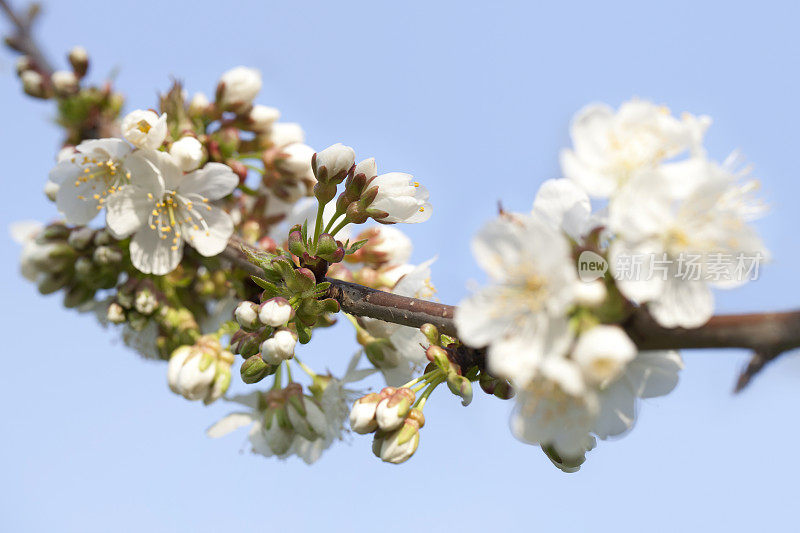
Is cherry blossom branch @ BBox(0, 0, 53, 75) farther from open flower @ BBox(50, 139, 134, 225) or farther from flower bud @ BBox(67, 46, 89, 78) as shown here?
open flower @ BBox(50, 139, 134, 225)

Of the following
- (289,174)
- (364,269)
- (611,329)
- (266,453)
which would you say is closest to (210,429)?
(266,453)

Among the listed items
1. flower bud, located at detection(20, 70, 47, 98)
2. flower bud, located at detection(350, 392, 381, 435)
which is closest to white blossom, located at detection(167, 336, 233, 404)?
flower bud, located at detection(350, 392, 381, 435)

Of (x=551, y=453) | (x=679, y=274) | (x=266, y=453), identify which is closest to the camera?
(x=679, y=274)

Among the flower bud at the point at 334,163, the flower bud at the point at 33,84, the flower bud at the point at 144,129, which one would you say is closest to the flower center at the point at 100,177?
the flower bud at the point at 144,129

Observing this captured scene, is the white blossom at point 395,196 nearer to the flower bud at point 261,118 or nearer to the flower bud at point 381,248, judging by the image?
the flower bud at point 381,248

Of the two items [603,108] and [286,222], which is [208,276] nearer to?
[286,222]
